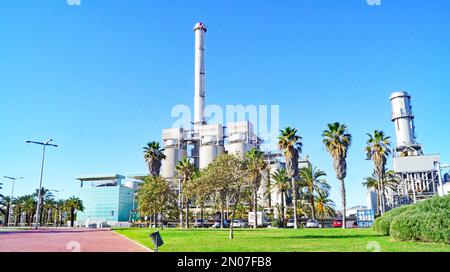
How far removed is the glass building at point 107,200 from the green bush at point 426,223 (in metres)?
89.1

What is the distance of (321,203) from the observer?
206ft

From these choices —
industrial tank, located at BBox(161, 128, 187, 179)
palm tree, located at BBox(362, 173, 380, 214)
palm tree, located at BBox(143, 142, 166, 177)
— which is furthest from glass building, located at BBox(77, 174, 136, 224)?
palm tree, located at BBox(362, 173, 380, 214)

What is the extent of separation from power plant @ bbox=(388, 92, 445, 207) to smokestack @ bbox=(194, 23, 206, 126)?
175 feet

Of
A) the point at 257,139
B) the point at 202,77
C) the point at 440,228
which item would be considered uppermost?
the point at 202,77

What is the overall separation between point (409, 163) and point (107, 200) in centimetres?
7969

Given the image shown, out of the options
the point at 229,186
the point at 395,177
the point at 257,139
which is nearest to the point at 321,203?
the point at 395,177

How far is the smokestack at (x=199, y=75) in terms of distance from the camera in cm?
10089

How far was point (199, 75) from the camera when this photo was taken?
331 ft

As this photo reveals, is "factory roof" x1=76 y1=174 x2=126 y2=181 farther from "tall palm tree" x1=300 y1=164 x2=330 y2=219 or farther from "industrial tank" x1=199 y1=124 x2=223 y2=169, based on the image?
"tall palm tree" x1=300 y1=164 x2=330 y2=219

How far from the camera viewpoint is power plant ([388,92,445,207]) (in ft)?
172
